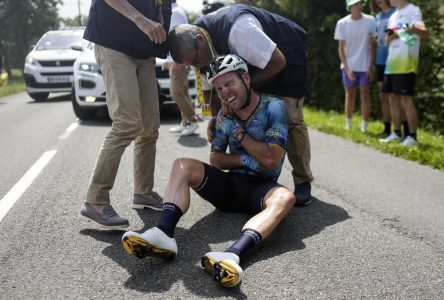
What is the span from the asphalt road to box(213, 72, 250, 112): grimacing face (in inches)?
35.3

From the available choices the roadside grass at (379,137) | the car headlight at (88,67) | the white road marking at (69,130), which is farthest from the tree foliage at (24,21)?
the roadside grass at (379,137)

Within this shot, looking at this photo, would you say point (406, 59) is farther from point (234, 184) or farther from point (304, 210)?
point (234, 184)

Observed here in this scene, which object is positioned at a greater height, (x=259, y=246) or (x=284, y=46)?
(x=284, y=46)

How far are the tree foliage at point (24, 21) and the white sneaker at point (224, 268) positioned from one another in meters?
46.6

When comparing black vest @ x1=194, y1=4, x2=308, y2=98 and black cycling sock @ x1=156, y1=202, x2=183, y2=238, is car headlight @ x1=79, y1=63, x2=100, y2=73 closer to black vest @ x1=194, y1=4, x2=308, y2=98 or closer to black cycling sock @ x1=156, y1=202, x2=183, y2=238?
black vest @ x1=194, y1=4, x2=308, y2=98

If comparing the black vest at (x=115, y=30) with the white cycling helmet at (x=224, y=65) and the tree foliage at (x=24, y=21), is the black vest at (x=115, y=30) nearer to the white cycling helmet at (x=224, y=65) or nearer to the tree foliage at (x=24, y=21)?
the white cycling helmet at (x=224, y=65)

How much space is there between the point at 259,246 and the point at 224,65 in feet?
4.00

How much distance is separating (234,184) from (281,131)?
0.53 meters

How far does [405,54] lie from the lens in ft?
23.5

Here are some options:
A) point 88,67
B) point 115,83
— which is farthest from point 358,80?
point 115,83

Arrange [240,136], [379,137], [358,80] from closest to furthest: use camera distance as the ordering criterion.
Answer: [240,136]
[379,137]
[358,80]

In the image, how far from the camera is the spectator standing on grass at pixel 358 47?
8219 millimetres

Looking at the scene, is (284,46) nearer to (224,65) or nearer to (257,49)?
(257,49)

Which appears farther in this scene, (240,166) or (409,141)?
(409,141)
